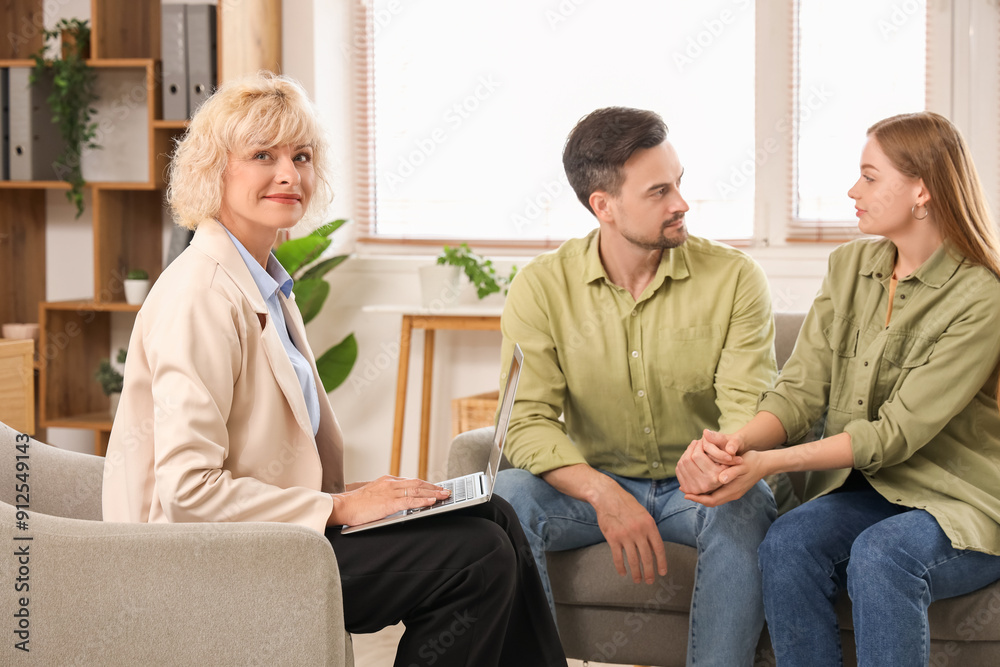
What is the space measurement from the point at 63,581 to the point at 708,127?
2.60 m

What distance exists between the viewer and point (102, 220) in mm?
3344

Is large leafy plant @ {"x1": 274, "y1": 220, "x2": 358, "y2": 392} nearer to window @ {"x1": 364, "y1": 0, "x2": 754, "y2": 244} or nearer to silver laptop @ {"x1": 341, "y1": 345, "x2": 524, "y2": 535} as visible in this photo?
window @ {"x1": 364, "y1": 0, "x2": 754, "y2": 244}

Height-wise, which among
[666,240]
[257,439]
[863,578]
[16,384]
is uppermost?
[666,240]

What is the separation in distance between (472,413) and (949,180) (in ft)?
5.53

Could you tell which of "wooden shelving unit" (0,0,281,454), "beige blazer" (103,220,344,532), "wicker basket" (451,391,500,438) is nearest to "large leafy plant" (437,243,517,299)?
"wicker basket" (451,391,500,438)

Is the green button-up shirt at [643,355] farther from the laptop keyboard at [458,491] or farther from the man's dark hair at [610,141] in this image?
the laptop keyboard at [458,491]

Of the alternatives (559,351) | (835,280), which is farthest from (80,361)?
(835,280)

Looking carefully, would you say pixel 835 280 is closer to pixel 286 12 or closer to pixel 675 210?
pixel 675 210

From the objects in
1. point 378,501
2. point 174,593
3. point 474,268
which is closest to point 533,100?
point 474,268

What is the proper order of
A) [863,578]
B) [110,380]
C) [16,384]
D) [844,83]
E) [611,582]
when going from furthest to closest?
[110,380]
[844,83]
[16,384]
[611,582]
[863,578]

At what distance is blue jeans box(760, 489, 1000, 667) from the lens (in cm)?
142

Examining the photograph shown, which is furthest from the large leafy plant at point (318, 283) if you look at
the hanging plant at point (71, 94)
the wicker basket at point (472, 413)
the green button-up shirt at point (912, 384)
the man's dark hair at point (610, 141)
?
the green button-up shirt at point (912, 384)

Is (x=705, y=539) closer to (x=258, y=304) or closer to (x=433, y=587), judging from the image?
(x=433, y=587)

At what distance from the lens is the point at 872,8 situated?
2977 mm
